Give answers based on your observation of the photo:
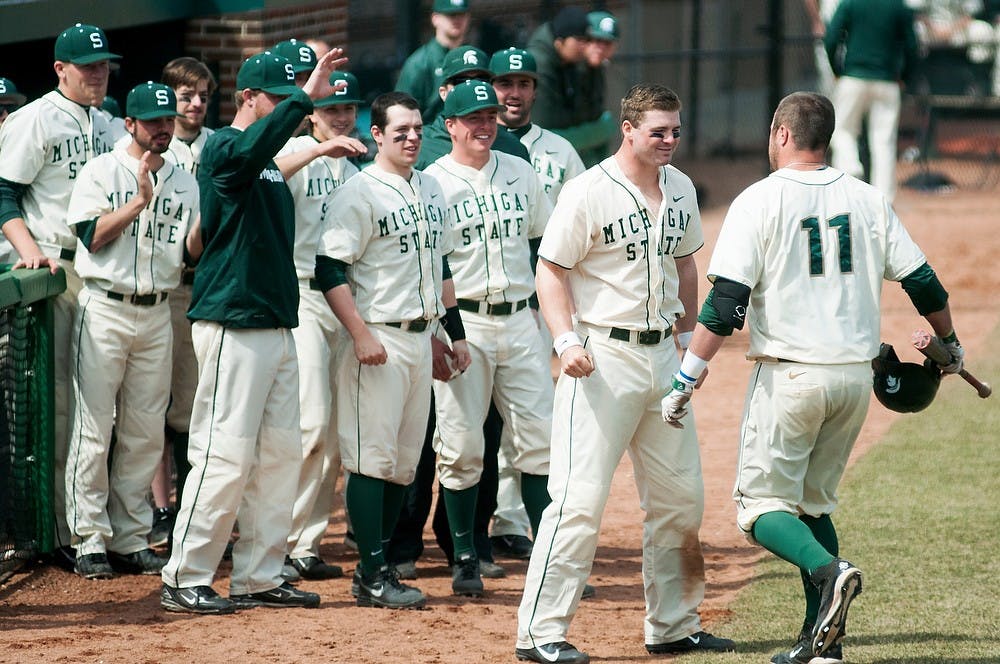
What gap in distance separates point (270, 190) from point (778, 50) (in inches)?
383

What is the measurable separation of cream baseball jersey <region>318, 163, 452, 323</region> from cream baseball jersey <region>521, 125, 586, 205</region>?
3.89 feet

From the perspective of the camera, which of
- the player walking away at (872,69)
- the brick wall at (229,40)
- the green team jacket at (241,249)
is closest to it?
the green team jacket at (241,249)

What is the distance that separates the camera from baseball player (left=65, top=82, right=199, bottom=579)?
6.03 meters

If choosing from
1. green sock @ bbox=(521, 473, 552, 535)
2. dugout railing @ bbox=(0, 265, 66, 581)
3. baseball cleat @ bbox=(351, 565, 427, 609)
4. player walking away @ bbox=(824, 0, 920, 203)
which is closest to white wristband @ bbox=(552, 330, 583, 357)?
green sock @ bbox=(521, 473, 552, 535)

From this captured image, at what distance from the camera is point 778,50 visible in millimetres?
14453

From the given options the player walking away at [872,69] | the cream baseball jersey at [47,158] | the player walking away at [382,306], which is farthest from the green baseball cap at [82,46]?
the player walking away at [872,69]

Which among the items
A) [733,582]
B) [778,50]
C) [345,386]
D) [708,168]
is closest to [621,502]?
[733,582]

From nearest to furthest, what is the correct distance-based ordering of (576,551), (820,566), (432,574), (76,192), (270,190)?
(820,566) < (576,551) < (270,190) < (76,192) < (432,574)

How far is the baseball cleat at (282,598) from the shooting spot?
592cm

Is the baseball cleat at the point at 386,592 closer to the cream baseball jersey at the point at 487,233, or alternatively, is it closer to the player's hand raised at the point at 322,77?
the cream baseball jersey at the point at 487,233

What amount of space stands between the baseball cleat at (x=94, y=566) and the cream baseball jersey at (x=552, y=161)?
2.59m

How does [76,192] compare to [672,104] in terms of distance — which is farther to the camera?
[76,192]

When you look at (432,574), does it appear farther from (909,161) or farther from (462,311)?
(909,161)

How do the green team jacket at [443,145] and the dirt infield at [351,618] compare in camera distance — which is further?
the green team jacket at [443,145]
